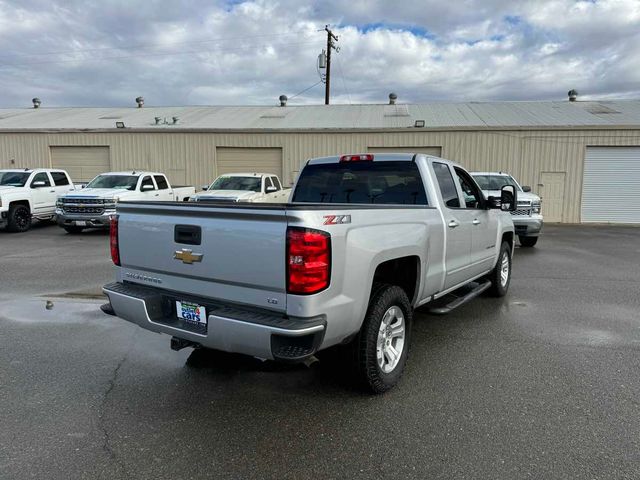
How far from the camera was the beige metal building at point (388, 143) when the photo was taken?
18500 mm

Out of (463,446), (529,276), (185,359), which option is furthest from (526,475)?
(529,276)

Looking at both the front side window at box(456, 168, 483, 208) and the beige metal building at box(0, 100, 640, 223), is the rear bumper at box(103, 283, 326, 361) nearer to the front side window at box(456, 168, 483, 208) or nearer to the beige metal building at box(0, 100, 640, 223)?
the front side window at box(456, 168, 483, 208)

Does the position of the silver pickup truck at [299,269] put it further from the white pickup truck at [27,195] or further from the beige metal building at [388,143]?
the beige metal building at [388,143]

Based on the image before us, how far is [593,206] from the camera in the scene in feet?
61.5

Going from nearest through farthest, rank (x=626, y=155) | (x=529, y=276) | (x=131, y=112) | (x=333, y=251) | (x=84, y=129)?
(x=333, y=251) → (x=529, y=276) → (x=626, y=155) → (x=84, y=129) → (x=131, y=112)

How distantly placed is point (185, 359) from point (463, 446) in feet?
8.50

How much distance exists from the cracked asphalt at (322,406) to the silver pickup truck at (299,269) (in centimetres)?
45

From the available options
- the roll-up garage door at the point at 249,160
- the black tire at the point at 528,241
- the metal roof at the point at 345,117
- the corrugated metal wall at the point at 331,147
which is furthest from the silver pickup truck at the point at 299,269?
the roll-up garage door at the point at 249,160

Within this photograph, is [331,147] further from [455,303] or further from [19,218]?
[455,303]

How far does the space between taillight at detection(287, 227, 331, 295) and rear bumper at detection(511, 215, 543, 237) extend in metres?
9.71

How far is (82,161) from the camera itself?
21.2 meters

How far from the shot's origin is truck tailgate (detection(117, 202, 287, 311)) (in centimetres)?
288

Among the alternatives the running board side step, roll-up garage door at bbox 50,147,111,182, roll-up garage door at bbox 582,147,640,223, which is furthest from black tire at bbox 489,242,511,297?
roll-up garage door at bbox 50,147,111,182

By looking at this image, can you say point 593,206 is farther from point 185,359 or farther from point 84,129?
point 84,129
